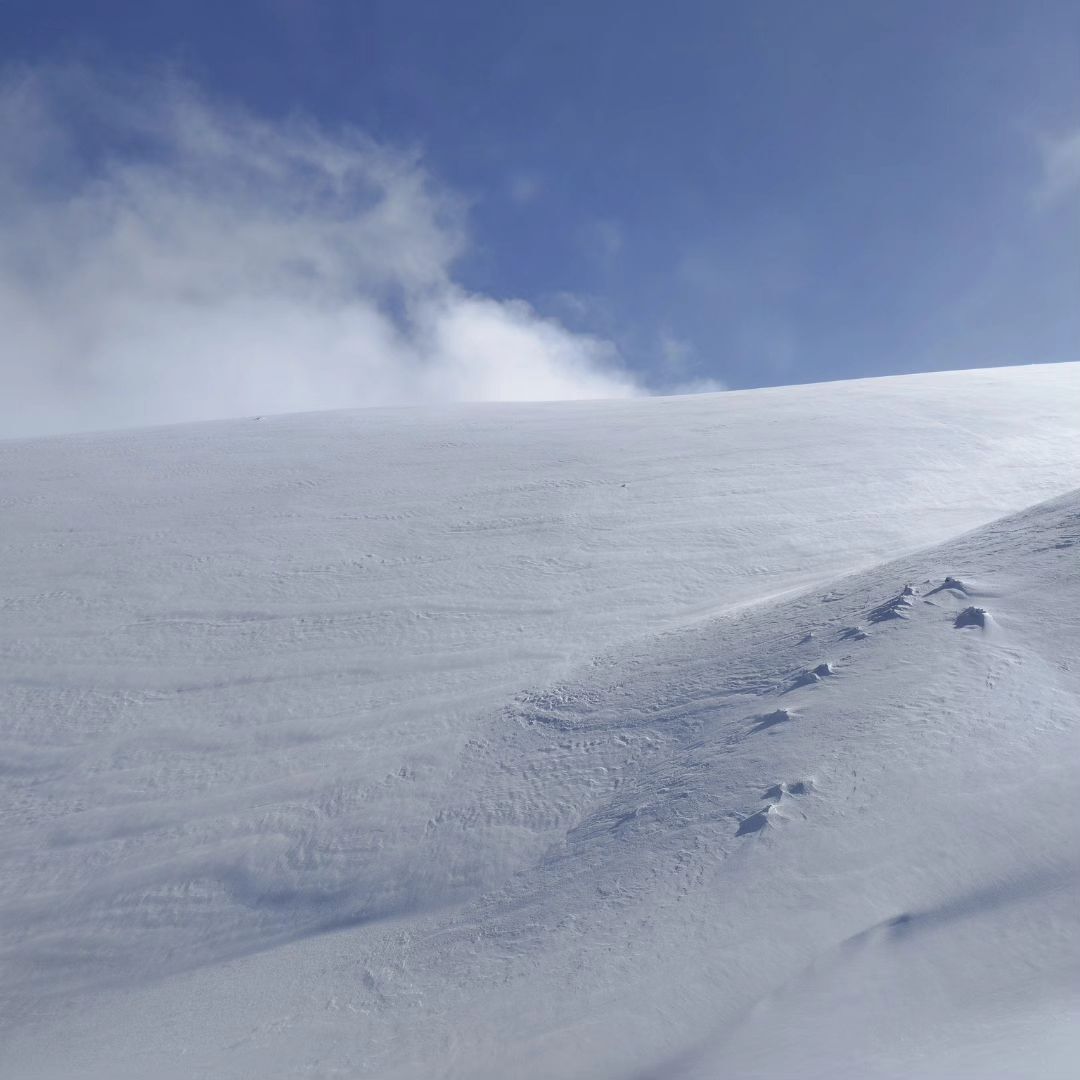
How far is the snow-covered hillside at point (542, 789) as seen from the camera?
279 cm

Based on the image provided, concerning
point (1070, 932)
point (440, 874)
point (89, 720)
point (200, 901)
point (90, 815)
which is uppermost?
point (89, 720)

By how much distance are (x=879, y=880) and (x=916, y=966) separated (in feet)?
1.14

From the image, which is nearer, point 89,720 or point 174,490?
point 89,720

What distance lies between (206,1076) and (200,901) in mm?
1025

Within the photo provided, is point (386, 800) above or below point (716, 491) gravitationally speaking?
below

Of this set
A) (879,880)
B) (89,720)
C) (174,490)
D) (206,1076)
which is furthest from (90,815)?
(174,490)

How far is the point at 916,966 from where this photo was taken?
267 cm

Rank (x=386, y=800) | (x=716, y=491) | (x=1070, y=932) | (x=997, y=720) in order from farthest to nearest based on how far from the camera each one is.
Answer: (x=716, y=491) → (x=386, y=800) → (x=997, y=720) → (x=1070, y=932)

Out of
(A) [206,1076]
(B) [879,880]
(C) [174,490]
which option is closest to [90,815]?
(A) [206,1076]

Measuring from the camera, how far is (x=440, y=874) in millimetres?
3773

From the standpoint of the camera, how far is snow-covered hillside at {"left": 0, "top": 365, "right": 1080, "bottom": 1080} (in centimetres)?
279

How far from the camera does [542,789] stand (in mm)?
4160

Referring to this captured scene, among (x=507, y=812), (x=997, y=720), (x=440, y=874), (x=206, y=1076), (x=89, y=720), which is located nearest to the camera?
(x=206, y=1076)

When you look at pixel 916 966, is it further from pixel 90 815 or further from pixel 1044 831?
pixel 90 815
